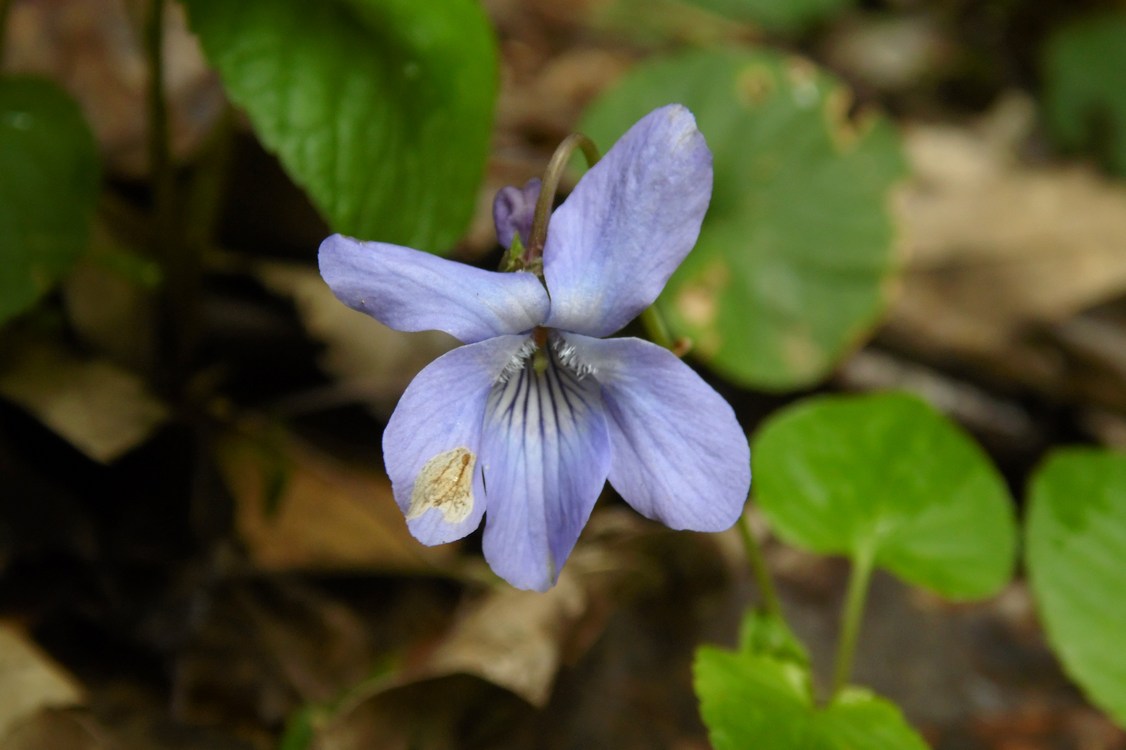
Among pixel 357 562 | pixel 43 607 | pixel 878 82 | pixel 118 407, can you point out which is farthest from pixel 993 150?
pixel 43 607

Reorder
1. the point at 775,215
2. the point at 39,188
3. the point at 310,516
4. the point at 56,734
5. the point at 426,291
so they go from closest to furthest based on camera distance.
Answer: the point at 426,291 < the point at 56,734 < the point at 39,188 < the point at 310,516 < the point at 775,215

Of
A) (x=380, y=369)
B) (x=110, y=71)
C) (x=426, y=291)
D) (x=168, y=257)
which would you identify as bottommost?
(x=380, y=369)

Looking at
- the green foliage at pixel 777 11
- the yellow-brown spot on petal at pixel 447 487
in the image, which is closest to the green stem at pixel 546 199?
the yellow-brown spot on petal at pixel 447 487

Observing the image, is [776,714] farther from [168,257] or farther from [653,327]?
[168,257]

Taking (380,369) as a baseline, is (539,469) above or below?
above

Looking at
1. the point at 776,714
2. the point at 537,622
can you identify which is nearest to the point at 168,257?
the point at 537,622

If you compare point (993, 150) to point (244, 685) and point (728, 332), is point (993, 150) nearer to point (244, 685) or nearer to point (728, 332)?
point (728, 332)

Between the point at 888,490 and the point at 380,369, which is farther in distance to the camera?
the point at 380,369
